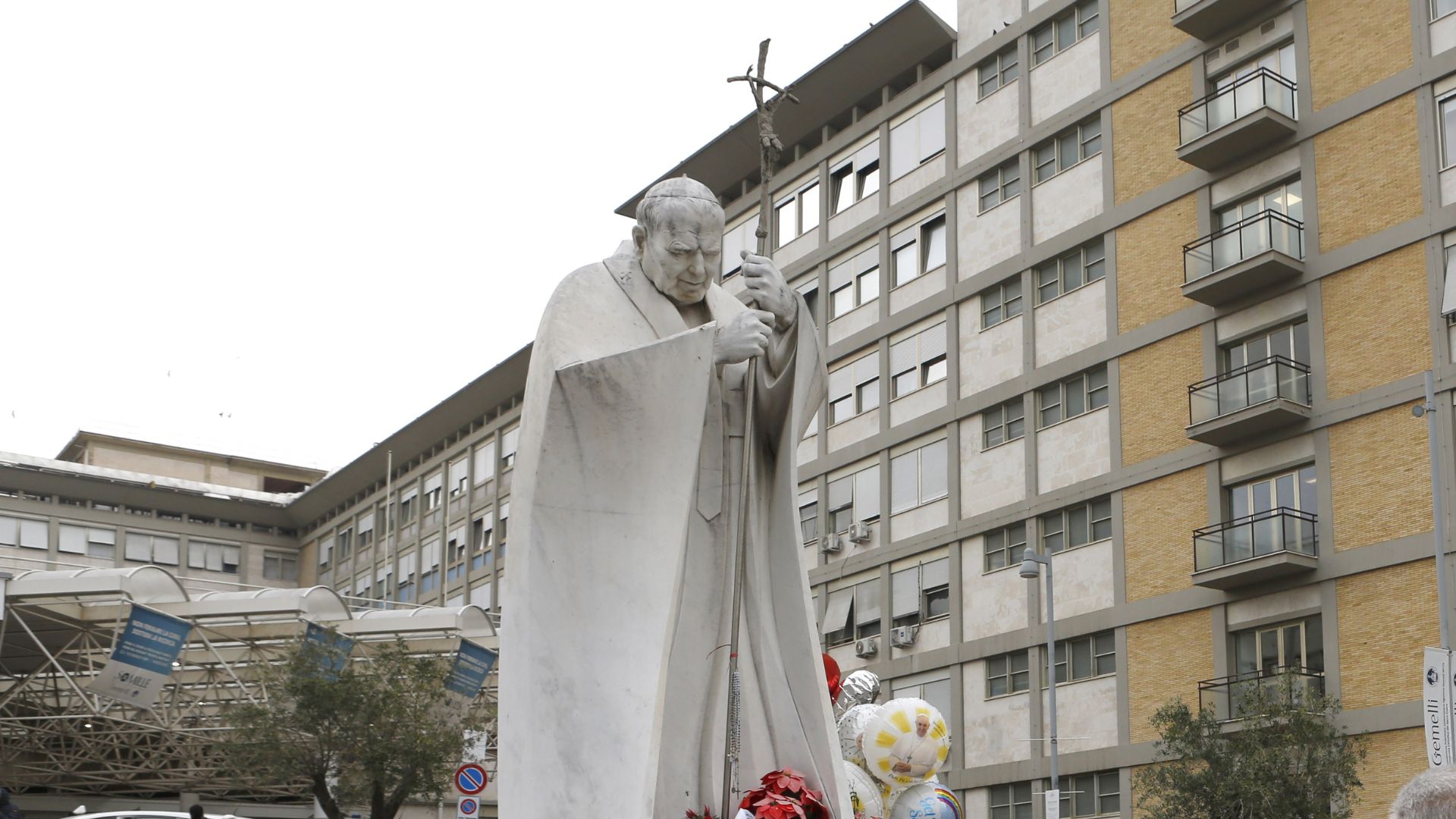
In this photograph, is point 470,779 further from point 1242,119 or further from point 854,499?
point 854,499

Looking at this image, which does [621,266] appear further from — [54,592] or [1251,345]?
[54,592]

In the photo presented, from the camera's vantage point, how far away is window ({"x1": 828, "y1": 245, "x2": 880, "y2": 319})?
4919cm

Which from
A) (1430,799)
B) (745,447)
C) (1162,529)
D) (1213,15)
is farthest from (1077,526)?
(1430,799)

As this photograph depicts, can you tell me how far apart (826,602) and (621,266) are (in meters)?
41.6

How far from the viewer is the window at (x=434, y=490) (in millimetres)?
76500

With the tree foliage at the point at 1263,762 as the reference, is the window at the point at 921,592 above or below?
above

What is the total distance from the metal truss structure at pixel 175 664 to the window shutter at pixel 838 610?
930 centimetres

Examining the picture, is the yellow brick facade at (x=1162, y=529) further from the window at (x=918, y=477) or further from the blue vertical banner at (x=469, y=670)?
the blue vertical banner at (x=469, y=670)

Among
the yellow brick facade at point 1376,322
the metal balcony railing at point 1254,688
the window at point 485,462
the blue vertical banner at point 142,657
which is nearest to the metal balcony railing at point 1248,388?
the yellow brick facade at point 1376,322

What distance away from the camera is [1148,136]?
39906 millimetres

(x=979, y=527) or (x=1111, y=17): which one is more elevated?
(x=1111, y=17)

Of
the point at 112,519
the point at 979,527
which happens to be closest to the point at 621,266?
the point at 979,527

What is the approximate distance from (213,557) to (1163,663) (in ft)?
198

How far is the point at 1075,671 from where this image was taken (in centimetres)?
3984
